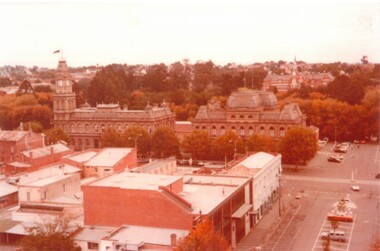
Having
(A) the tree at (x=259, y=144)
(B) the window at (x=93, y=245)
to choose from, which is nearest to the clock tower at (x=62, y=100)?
(A) the tree at (x=259, y=144)

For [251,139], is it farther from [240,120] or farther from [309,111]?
[309,111]

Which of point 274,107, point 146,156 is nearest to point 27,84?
point 146,156

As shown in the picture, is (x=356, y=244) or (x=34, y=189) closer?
(x=356, y=244)

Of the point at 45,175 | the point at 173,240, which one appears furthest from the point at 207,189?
the point at 45,175

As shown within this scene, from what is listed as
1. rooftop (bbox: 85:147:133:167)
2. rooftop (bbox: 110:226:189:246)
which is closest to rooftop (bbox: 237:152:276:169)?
rooftop (bbox: 85:147:133:167)

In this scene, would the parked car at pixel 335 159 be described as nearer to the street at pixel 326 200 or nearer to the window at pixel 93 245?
the street at pixel 326 200

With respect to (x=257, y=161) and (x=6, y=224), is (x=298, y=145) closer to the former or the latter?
(x=257, y=161)
